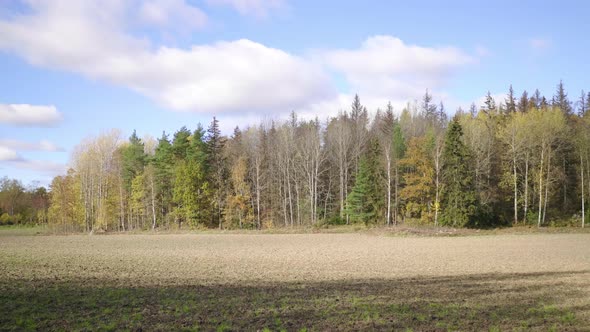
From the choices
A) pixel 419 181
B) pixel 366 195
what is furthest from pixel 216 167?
pixel 419 181

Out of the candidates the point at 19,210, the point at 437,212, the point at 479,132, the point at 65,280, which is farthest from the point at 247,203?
the point at 19,210

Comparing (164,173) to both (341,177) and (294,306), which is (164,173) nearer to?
(341,177)

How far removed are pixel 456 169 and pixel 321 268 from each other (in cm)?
3801

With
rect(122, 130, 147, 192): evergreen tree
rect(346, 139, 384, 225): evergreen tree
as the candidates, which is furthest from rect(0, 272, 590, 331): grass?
rect(122, 130, 147, 192): evergreen tree

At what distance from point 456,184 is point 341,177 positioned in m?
17.1

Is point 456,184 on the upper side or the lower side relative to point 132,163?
lower

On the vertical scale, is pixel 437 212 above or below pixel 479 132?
below

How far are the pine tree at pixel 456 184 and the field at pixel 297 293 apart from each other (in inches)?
1023

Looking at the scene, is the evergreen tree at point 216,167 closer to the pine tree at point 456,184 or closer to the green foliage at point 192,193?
the green foliage at point 192,193

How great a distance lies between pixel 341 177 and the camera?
64625 millimetres

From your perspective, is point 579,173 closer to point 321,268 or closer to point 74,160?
point 321,268

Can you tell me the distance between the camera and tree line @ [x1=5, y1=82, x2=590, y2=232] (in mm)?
57562

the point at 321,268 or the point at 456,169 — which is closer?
the point at 321,268

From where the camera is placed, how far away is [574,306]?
43.9 feet
